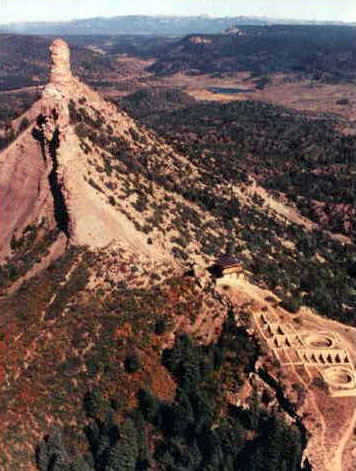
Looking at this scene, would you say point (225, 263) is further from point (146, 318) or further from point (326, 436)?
point (326, 436)

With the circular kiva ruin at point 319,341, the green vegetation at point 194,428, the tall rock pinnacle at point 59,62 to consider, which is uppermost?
the tall rock pinnacle at point 59,62

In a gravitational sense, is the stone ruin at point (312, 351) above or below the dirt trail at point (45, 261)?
below

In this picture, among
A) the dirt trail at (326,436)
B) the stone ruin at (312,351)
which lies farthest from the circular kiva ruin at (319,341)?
the dirt trail at (326,436)

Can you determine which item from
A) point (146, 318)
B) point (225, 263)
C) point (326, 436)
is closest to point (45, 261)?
point (146, 318)

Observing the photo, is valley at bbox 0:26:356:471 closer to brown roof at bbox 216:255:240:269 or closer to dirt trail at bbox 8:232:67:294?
dirt trail at bbox 8:232:67:294

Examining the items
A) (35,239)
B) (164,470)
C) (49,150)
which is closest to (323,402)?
(164,470)

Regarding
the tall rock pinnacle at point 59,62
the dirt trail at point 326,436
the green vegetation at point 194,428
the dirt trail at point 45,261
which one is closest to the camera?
the dirt trail at point 326,436

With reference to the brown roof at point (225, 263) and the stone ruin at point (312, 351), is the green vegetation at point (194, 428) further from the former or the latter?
the brown roof at point (225, 263)
